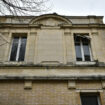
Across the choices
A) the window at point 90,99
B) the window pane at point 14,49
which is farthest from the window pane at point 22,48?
the window at point 90,99

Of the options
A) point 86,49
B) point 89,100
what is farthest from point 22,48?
point 89,100

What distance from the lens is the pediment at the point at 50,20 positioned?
9.41 m

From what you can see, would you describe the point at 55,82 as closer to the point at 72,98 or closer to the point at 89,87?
the point at 72,98

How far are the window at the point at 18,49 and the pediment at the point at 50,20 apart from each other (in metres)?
1.33

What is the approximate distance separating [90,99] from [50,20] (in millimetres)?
5356

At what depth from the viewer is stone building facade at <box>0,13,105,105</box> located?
6.43 meters

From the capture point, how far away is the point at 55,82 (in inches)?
265

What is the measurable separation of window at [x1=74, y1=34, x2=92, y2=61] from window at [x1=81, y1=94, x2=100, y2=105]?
210 centimetres

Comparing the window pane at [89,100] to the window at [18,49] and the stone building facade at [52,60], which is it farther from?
the window at [18,49]

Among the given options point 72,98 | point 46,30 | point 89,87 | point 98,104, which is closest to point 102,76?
point 89,87

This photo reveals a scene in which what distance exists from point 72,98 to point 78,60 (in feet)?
7.62

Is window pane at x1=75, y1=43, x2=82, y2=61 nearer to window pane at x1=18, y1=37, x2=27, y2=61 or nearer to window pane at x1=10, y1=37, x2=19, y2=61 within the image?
window pane at x1=18, y1=37, x2=27, y2=61

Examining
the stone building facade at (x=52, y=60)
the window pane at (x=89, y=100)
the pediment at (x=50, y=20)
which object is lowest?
the window pane at (x=89, y=100)

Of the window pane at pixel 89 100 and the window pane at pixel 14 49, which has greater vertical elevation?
the window pane at pixel 14 49
